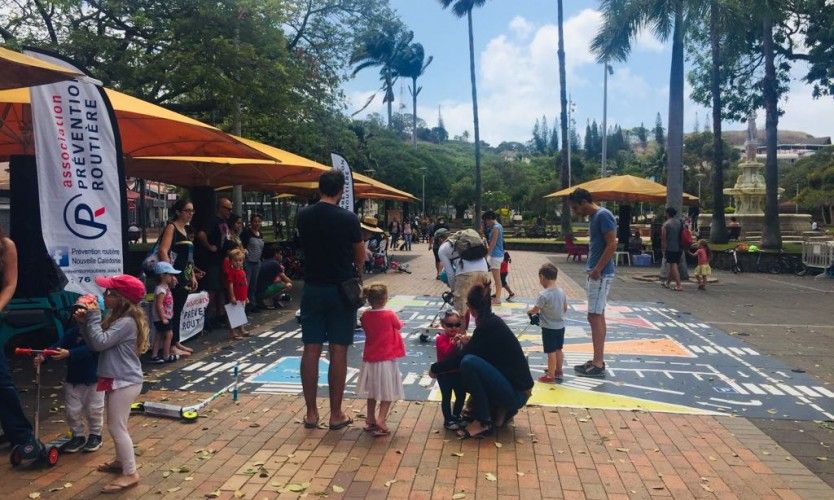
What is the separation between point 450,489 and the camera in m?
3.75

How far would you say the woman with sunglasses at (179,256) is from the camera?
6910 mm

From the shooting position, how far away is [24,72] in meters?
3.80

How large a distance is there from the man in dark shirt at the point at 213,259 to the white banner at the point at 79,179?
10.5 ft

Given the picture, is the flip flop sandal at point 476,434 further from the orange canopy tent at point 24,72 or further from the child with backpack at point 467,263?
the orange canopy tent at point 24,72

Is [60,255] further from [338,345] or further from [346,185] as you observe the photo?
[346,185]

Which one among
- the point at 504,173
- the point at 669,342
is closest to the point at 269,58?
the point at 669,342

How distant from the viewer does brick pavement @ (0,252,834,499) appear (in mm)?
3748

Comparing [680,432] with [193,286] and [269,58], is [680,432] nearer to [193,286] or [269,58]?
[193,286]

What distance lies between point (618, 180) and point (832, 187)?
4006 cm

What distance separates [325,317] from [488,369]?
1.21 metres

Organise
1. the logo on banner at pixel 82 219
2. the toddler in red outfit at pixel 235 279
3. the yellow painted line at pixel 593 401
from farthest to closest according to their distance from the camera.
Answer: the toddler in red outfit at pixel 235 279, the yellow painted line at pixel 593 401, the logo on banner at pixel 82 219

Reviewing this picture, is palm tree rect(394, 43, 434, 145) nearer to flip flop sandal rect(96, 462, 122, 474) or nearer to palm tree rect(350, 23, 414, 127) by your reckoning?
palm tree rect(350, 23, 414, 127)

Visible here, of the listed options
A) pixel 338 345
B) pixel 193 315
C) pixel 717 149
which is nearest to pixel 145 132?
pixel 193 315

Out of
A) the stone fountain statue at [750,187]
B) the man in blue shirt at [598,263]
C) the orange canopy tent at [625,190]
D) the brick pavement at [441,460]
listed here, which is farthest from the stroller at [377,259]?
the stone fountain statue at [750,187]
